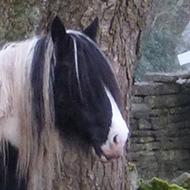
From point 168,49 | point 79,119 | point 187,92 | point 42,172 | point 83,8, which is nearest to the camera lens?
point 79,119

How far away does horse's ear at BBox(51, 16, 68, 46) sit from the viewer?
1121mm

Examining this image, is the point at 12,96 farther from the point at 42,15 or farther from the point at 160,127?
the point at 160,127

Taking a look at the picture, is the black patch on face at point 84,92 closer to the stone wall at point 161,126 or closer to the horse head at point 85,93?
the horse head at point 85,93

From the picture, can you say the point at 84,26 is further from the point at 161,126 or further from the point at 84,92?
the point at 161,126

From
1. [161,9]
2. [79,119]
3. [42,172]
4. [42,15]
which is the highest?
[161,9]

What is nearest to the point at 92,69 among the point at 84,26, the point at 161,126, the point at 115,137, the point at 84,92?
the point at 84,92

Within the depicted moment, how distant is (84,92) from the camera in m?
1.15

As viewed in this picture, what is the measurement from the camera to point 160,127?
4.22m

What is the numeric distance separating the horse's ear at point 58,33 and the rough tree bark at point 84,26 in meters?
0.33

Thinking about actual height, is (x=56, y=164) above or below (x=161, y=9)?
below

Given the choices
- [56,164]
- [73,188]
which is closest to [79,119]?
[56,164]

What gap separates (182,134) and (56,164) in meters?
3.05

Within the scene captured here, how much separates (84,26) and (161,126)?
286cm

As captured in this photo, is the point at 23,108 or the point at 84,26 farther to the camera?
the point at 84,26
